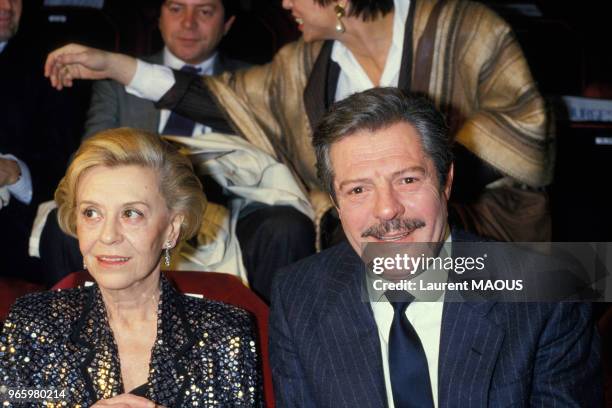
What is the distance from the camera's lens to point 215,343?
1.93 m

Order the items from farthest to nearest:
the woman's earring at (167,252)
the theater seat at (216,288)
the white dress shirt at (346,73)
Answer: the white dress shirt at (346,73) → the theater seat at (216,288) → the woman's earring at (167,252)

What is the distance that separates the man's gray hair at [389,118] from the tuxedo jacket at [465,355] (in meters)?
0.29

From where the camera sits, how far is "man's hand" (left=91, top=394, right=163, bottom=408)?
5.88 ft

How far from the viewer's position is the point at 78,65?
2812 mm

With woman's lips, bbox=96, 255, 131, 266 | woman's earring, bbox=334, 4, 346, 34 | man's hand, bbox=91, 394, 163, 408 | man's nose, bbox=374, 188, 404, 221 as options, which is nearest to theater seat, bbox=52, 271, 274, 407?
woman's lips, bbox=96, 255, 131, 266

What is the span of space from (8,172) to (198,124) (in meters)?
0.62

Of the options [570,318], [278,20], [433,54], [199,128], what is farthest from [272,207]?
[570,318]

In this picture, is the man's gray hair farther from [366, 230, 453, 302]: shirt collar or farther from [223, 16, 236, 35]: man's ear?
[223, 16, 236, 35]: man's ear

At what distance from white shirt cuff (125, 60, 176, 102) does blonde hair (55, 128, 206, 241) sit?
0.98 meters

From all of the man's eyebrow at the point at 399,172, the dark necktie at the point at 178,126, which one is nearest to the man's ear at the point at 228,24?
the dark necktie at the point at 178,126

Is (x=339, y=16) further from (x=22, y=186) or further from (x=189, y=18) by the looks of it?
(x=22, y=186)

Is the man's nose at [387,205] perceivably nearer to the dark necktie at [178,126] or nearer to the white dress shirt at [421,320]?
the white dress shirt at [421,320]

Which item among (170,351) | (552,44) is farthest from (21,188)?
(552,44)

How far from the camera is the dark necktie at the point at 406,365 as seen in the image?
5.82ft
